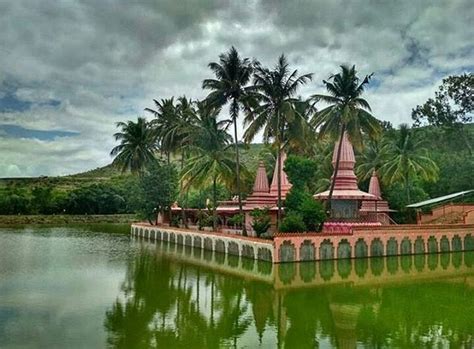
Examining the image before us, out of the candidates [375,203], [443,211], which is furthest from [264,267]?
[443,211]

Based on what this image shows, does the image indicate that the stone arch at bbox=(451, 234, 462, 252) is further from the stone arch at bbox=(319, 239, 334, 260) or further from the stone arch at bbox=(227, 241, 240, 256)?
the stone arch at bbox=(227, 241, 240, 256)

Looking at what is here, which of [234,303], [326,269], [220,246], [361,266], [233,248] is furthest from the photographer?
[220,246]

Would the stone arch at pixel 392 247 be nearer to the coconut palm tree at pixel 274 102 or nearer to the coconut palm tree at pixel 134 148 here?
the coconut palm tree at pixel 274 102

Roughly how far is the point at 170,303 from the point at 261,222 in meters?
14.3

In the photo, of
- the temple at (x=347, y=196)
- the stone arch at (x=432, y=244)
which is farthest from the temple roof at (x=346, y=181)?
the stone arch at (x=432, y=244)

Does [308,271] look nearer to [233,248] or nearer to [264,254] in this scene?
[264,254]

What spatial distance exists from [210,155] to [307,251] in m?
10.6

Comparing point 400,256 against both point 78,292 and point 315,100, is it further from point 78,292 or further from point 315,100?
point 78,292

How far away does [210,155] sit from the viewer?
3481 centimetres

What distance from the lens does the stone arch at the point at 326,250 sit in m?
28.4

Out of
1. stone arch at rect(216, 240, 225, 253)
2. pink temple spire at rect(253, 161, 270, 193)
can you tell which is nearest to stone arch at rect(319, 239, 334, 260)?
stone arch at rect(216, 240, 225, 253)

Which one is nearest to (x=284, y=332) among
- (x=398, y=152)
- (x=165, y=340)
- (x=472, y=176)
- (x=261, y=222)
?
(x=165, y=340)

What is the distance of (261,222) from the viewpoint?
103 ft

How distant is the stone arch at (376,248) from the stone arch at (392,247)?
62cm
